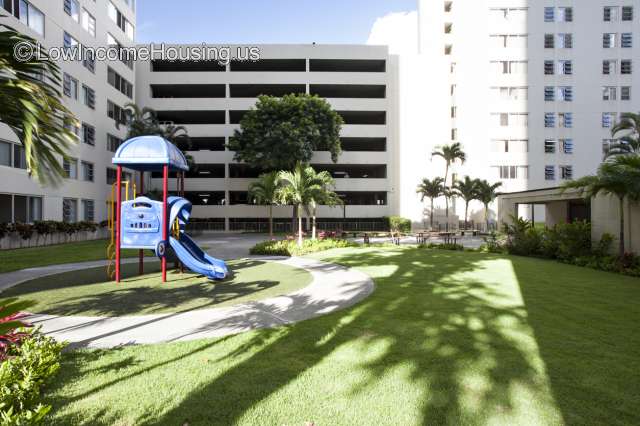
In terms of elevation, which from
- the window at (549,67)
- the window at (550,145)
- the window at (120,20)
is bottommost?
the window at (550,145)

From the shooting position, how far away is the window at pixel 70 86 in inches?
1089

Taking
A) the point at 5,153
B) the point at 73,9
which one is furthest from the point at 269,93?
the point at 5,153

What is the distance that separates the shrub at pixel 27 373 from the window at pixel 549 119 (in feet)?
167

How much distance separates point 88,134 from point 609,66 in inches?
2309

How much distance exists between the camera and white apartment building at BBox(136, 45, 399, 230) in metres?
42.1

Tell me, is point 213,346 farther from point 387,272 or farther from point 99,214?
point 99,214

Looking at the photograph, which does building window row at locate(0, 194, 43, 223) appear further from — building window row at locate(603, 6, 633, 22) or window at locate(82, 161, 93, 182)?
building window row at locate(603, 6, 633, 22)

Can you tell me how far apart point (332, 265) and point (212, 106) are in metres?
34.3

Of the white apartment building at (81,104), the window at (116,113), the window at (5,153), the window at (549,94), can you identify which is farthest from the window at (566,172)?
the window at (5,153)

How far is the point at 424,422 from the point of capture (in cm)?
351

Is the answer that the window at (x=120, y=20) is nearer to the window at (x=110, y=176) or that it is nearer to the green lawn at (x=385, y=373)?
the window at (x=110, y=176)

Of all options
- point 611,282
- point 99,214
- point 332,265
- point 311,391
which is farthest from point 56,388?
point 99,214

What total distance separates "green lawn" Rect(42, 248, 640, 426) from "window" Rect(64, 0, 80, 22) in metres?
33.7

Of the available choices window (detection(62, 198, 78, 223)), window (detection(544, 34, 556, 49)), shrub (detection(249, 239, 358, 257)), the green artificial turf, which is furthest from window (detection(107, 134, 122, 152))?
window (detection(544, 34, 556, 49))
